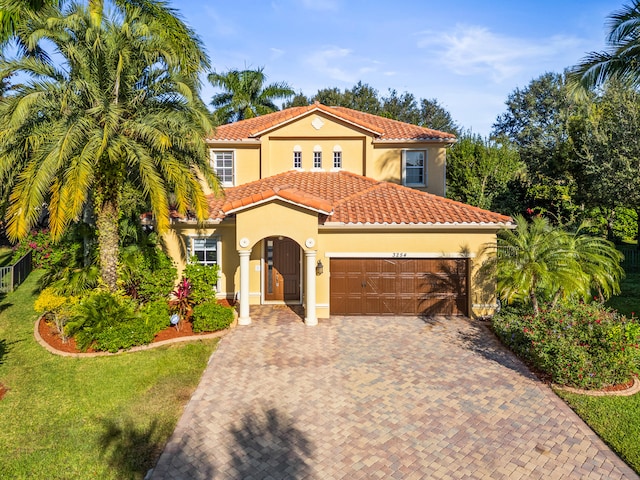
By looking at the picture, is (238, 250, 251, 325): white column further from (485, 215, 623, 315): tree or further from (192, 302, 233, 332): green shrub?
(485, 215, 623, 315): tree

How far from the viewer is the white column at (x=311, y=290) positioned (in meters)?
14.8

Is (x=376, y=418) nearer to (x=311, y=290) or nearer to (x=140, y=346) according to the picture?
(x=311, y=290)

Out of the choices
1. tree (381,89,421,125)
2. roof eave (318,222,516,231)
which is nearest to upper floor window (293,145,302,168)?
roof eave (318,222,516,231)

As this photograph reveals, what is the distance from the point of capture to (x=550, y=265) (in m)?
12.5

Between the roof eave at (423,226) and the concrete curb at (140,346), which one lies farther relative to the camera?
the roof eave at (423,226)

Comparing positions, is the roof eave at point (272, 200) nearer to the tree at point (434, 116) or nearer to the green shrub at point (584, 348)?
the green shrub at point (584, 348)

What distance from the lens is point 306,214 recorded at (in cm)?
1470

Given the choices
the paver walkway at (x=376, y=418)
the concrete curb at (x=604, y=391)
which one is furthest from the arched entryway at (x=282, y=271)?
the concrete curb at (x=604, y=391)

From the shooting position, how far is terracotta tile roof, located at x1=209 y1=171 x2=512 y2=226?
1460 cm

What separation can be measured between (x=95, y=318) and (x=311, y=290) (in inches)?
272

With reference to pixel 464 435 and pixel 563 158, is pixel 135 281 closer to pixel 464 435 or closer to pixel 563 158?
pixel 464 435

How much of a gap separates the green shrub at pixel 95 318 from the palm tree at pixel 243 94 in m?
24.3

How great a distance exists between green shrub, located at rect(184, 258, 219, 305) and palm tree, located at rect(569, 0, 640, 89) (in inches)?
595

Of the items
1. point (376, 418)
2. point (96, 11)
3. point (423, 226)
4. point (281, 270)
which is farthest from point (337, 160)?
point (376, 418)
